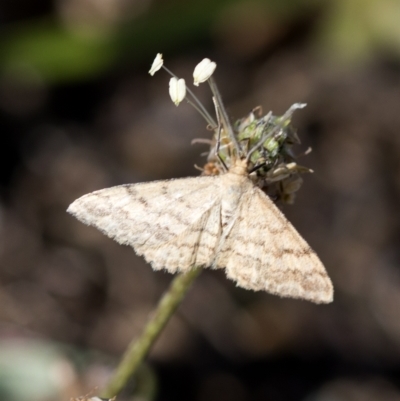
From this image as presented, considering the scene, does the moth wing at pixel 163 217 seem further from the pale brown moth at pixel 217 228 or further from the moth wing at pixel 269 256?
the moth wing at pixel 269 256

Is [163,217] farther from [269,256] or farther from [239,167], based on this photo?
[269,256]

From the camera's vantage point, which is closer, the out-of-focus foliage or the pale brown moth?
the pale brown moth

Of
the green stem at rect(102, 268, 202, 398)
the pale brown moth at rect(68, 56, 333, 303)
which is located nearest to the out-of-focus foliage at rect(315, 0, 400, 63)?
the pale brown moth at rect(68, 56, 333, 303)

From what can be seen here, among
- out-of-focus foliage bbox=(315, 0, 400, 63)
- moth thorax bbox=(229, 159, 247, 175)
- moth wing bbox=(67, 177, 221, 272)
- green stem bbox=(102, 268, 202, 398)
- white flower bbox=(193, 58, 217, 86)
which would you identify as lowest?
green stem bbox=(102, 268, 202, 398)

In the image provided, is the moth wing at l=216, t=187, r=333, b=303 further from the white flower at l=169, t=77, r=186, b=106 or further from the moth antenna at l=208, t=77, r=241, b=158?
the white flower at l=169, t=77, r=186, b=106

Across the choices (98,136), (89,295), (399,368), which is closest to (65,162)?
(98,136)

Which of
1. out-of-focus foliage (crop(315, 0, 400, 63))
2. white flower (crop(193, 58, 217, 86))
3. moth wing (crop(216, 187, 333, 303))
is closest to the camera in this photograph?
moth wing (crop(216, 187, 333, 303))

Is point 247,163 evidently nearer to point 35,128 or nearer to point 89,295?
point 89,295

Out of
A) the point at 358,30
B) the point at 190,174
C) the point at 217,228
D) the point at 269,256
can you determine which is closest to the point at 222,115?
the point at 217,228
